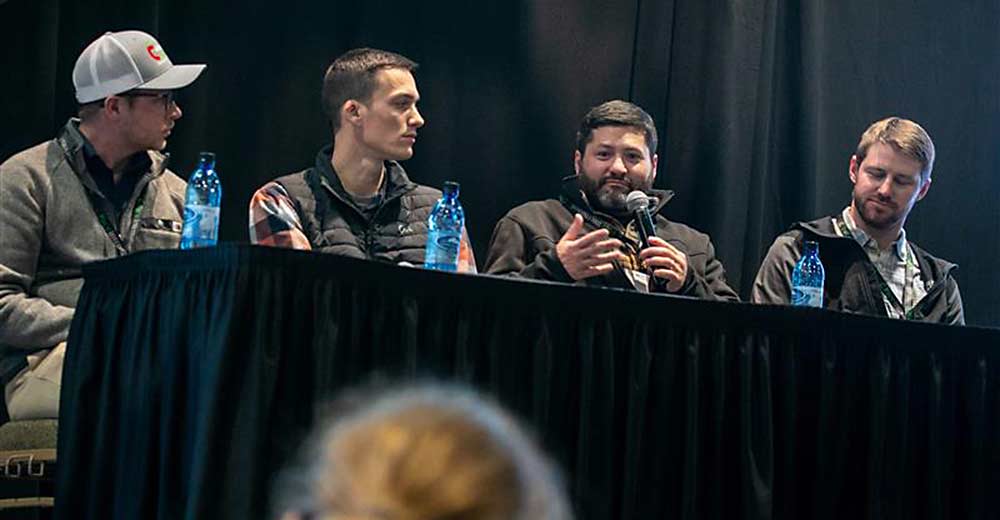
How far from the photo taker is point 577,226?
3.65 meters

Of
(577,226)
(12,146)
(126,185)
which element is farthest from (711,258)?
(12,146)

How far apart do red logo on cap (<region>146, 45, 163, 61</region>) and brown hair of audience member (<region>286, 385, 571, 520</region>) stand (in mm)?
3008

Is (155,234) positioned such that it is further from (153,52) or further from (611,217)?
(611,217)

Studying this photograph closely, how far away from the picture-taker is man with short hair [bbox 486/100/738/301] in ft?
13.2

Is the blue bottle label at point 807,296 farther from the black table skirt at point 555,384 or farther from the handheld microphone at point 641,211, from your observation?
the black table skirt at point 555,384

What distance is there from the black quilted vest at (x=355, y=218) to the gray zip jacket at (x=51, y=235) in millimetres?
343

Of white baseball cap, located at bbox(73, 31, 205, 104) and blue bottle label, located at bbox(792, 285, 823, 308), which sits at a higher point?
white baseball cap, located at bbox(73, 31, 205, 104)

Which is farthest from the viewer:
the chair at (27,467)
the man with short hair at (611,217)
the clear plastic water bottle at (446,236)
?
the man with short hair at (611,217)

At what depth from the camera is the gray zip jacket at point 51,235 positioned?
3.35 metres

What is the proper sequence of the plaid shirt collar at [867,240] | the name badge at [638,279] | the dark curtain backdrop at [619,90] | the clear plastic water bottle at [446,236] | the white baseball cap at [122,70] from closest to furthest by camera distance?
the clear plastic water bottle at [446,236] → the white baseball cap at [122,70] → the name badge at [638,279] → the dark curtain backdrop at [619,90] → the plaid shirt collar at [867,240]

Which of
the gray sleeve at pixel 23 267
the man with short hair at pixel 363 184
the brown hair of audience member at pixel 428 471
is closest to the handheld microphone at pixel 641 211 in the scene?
the man with short hair at pixel 363 184

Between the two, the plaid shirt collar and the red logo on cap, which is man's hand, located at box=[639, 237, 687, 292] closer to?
the plaid shirt collar

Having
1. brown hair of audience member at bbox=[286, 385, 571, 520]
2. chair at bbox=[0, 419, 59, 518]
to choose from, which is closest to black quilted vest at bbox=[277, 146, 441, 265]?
chair at bbox=[0, 419, 59, 518]

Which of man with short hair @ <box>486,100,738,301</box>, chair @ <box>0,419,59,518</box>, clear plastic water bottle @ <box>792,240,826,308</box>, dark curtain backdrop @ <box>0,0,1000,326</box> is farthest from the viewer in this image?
dark curtain backdrop @ <box>0,0,1000,326</box>
